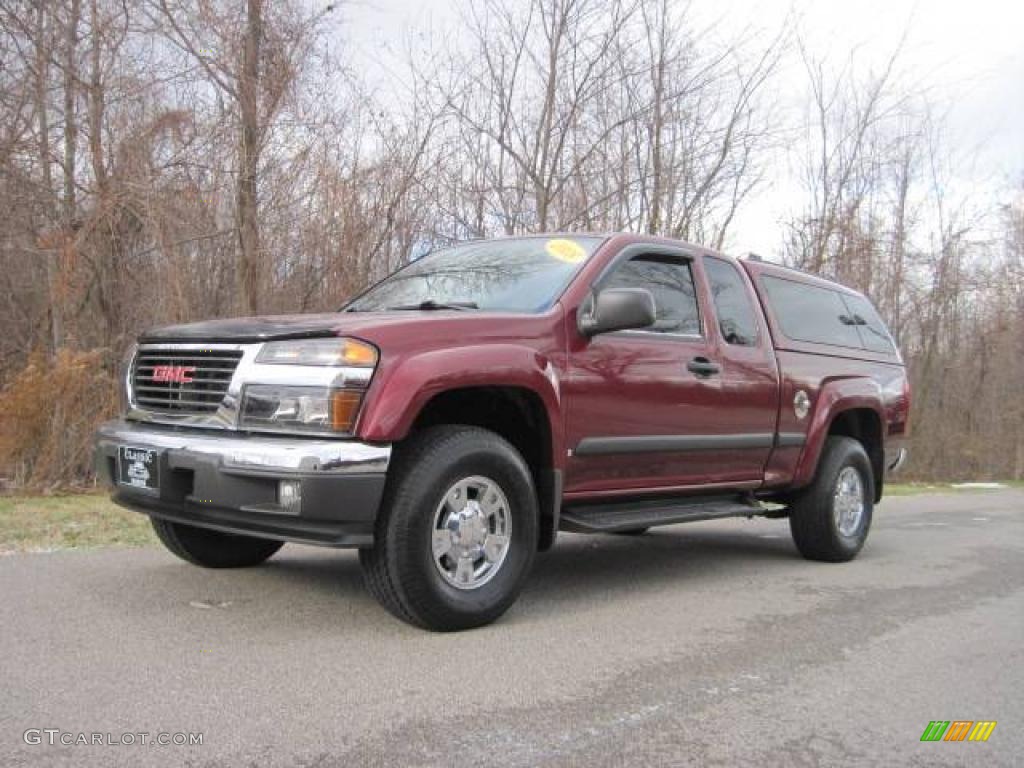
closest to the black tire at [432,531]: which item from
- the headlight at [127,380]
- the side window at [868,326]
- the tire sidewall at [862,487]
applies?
the headlight at [127,380]

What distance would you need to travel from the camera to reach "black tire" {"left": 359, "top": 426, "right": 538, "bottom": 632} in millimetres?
3928

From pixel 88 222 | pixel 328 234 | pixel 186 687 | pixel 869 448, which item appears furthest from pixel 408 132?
pixel 186 687

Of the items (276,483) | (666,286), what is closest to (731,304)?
(666,286)

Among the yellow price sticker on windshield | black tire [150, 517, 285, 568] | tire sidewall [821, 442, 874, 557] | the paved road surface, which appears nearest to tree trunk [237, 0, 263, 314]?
the paved road surface

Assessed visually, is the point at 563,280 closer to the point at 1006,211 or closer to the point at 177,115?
the point at 177,115

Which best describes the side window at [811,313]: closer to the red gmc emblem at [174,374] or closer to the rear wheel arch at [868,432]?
the rear wheel arch at [868,432]

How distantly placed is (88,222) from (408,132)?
4.16m

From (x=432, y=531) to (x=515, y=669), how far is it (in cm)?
68

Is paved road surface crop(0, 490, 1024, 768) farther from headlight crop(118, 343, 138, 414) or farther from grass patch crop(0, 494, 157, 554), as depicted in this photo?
headlight crop(118, 343, 138, 414)

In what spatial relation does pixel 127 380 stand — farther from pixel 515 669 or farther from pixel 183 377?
pixel 515 669

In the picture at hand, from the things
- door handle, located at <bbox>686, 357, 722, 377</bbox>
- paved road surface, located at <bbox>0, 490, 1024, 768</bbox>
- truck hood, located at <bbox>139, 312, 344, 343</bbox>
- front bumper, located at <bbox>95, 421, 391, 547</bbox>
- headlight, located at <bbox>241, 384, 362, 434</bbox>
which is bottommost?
paved road surface, located at <bbox>0, 490, 1024, 768</bbox>

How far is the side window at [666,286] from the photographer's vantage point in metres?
5.29

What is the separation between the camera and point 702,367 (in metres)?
5.43

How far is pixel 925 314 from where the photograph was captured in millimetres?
28484
